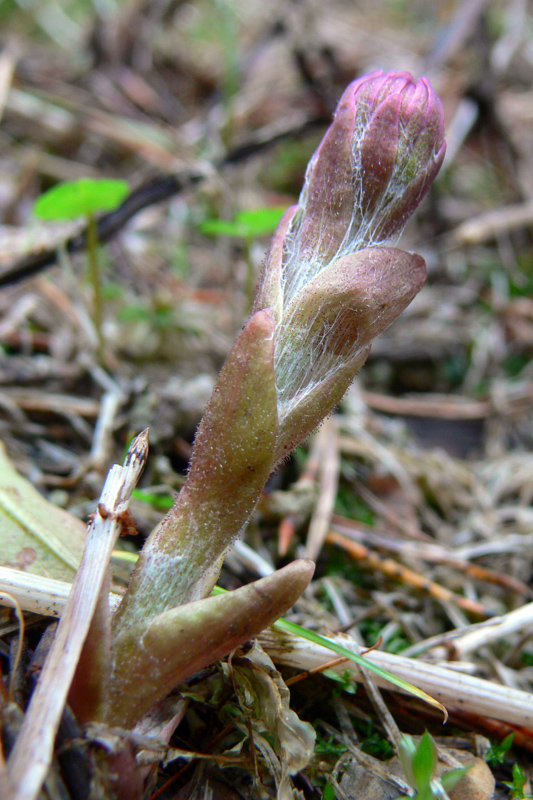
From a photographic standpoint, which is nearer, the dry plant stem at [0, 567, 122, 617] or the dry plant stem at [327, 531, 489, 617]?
the dry plant stem at [0, 567, 122, 617]

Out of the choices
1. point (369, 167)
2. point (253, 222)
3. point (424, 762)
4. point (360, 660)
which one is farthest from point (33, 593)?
point (253, 222)

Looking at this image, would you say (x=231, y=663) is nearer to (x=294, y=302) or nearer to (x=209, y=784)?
(x=209, y=784)

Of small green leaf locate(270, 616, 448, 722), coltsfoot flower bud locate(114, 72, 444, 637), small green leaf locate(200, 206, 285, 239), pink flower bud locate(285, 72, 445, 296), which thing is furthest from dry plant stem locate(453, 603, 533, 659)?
small green leaf locate(200, 206, 285, 239)

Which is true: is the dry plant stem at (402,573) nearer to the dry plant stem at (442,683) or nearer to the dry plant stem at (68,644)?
the dry plant stem at (442,683)

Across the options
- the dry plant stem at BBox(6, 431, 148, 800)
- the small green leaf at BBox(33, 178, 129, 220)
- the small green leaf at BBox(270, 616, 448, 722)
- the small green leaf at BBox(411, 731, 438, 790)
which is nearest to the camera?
the dry plant stem at BBox(6, 431, 148, 800)

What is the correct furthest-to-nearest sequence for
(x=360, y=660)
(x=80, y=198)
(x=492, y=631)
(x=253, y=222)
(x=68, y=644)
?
(x=253, y=222)
(x=80, y=198)
(x=492, y=631)
(x=360, y=660)
(x=68, y=644)

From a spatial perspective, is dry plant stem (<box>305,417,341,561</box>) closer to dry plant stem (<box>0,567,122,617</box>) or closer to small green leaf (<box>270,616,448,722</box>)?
small green leaf (<box>270,616,448,722</box>)

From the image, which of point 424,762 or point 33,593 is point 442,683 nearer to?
point 424,762
